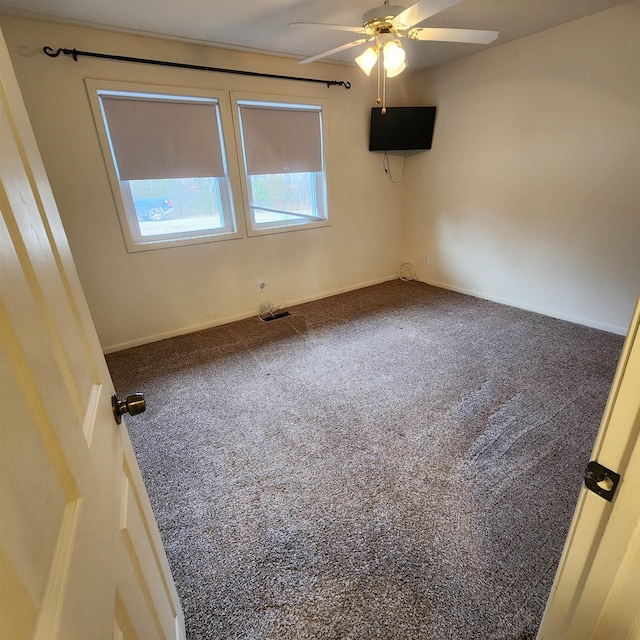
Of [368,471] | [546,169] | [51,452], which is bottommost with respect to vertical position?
[368,471]

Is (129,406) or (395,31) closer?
(129,406)

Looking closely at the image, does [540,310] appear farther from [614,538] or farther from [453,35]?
[614,538]

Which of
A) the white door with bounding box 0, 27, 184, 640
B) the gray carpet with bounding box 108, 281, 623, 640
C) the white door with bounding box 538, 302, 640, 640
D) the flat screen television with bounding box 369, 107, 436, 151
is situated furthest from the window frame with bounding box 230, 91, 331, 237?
the white door with bounding box 538, 302, 640, 640

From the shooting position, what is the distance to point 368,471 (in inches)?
70.4

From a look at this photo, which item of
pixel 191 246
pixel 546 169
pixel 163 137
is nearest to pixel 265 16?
pixel 163 137

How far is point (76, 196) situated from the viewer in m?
2.64

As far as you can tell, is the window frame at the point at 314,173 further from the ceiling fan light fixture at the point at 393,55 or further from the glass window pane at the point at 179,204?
the ceiling fan light fixture at the point at 393,55

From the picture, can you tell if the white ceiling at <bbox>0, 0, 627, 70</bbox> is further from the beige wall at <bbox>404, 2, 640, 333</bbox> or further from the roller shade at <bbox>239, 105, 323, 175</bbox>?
the roller shade at <bbox>239, 105, 323, 175</bbox>

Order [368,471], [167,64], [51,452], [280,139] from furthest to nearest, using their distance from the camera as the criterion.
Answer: [280,139], [167,64], [368,471], [51,452]

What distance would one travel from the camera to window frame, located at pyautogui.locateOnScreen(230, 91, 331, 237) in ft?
10.2

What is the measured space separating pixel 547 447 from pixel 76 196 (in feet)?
11.6

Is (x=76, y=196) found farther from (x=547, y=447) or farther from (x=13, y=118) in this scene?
(x=547, y=447)

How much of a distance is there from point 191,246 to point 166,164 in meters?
0.70

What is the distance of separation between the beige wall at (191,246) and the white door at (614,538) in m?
3.22
